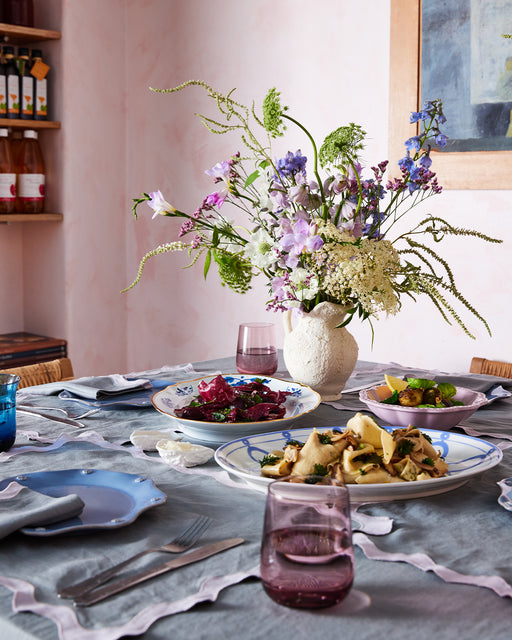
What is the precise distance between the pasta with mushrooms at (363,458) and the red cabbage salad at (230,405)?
0.25 m

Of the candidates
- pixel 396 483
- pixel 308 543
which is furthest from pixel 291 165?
pixel 308 543

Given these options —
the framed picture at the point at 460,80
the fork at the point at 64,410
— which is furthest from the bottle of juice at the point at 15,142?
the fork at the point at 64,410

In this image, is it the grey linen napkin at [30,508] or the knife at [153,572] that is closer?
the knife at [153,572]

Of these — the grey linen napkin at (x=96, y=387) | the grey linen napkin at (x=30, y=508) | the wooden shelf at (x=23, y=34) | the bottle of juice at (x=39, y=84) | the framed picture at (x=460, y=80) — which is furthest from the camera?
the bottle of juice at (x=39, y=84)

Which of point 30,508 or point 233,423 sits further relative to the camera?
point 233,423

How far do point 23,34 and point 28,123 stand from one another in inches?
12.8

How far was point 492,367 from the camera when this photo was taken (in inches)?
82.4

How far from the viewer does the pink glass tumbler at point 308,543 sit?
70cm

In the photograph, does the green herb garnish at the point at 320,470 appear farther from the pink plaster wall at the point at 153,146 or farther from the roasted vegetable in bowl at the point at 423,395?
the pink plaster wall at the point at 153,146

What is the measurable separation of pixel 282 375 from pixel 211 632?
3.74ft

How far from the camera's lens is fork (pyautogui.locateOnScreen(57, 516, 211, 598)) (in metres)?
0.75

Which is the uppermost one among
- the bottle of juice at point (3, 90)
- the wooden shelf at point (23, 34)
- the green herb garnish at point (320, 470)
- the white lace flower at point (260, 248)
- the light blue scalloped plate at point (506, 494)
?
the wooden shelf at point (23, 34)

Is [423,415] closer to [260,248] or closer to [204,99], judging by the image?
[260,248]

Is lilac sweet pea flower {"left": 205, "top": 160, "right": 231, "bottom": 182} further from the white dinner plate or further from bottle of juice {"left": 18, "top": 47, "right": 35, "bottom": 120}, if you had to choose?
bottle of juice {"left": 18, "top": 47, "right": 35, "bottom": 120}
